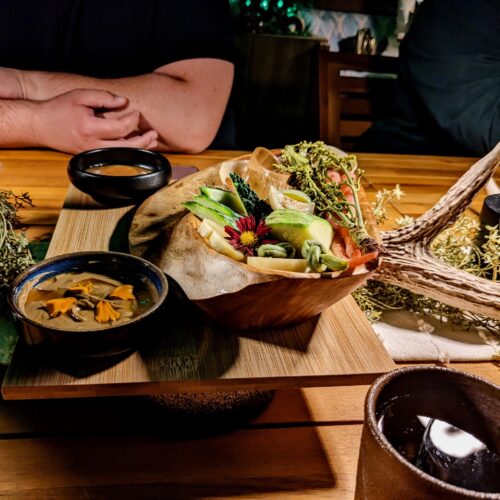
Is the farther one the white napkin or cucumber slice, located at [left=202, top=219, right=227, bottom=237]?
the white napkin

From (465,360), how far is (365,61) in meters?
1.98

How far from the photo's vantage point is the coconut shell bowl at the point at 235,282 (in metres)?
0.67

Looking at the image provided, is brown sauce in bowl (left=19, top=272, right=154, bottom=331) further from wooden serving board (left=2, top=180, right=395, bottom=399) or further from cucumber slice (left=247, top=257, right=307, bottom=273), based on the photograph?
cucumber slice (left=247, top=257, right=307, bottom=273)

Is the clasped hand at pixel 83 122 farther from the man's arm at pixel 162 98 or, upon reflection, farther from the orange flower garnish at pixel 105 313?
the orange flower garnish at pixel 105 313

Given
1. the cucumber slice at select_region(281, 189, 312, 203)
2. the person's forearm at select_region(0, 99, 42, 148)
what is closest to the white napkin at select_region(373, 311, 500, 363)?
the cucumber slice at select_region(281, 189, 312, 203)

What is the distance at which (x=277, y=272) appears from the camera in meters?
0.65

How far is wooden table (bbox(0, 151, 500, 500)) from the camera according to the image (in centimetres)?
68

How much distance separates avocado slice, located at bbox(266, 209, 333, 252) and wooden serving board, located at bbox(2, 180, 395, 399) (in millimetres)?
135

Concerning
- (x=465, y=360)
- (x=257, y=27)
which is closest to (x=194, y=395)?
(x=465, y=360)

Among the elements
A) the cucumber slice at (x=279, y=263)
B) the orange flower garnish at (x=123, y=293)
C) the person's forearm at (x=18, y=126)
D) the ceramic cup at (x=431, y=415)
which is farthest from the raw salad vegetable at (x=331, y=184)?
the person's forearm at (x=18, y=126)

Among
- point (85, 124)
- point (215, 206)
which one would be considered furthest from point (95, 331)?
point (85, 124)

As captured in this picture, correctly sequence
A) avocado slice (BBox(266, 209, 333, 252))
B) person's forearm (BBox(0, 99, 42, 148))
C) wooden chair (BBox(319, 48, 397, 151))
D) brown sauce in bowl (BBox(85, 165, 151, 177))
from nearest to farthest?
avocado slice (BBox(266, 209, 333, 252)), brown sauce in bowl (BBox(85, 165, 151, 177)), person's forearm (BBox(0, 99, 42, 148)), wooden chair (BBox(319, 48, 397, 151))

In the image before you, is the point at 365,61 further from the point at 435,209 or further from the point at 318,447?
the point at 318,447

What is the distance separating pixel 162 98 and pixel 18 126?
53cm
